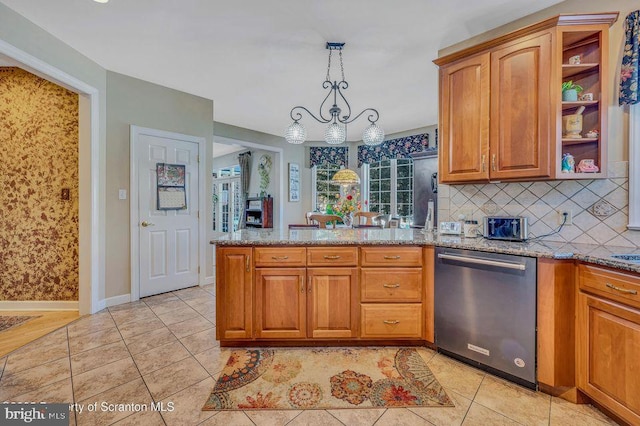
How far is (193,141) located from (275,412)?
11.3 ft

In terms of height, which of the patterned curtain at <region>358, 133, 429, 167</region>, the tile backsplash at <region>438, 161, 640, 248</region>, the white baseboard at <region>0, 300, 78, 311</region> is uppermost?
the patterned curtain at <region>358, 133, 429, 167</region>

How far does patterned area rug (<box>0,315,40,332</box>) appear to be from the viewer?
8.88 feet

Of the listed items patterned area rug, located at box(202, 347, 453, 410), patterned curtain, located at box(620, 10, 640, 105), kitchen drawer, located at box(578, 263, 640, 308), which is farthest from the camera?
patterned curtain, located at box(620, 10, 640, 105)

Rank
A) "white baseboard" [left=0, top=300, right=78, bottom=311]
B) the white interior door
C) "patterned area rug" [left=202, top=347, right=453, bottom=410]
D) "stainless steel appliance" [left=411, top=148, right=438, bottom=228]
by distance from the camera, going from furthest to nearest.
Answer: "stainless steel appliance" [left=411, top=148, right=438, bottom=228] < the white interior door < "white baseboard" [left=0, top=300, right=78, bottom=311] < "patterned area rug" [left=202, top=347, right=453, bottom=410]

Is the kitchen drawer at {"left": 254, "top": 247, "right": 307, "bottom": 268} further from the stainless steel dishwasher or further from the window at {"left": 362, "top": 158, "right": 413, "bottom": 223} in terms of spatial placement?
the window at {"left": 362, "top": 158, "right": 413, "bottom": 223}

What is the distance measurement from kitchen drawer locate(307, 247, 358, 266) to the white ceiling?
1.83 meters

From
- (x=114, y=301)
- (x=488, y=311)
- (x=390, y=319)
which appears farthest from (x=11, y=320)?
(x=488, y=311)

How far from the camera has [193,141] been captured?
154 inches

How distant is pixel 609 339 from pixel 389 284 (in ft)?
3.99

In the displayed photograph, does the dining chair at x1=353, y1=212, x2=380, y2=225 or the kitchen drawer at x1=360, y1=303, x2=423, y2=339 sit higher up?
the dining chair at x1=353, y1=212, x2=380, y2=225

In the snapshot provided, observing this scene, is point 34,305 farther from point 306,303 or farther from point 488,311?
point 488,311

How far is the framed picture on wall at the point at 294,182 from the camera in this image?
6.40 metres

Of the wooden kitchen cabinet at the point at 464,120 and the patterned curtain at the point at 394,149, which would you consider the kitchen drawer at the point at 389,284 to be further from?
the patterned curtain at the point at 394,149

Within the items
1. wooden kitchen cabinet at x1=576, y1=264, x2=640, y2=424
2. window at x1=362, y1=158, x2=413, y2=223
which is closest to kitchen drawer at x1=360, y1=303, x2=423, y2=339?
wooden kitchen cabinet at x1=576, y1=264, x2=640, y2=424
